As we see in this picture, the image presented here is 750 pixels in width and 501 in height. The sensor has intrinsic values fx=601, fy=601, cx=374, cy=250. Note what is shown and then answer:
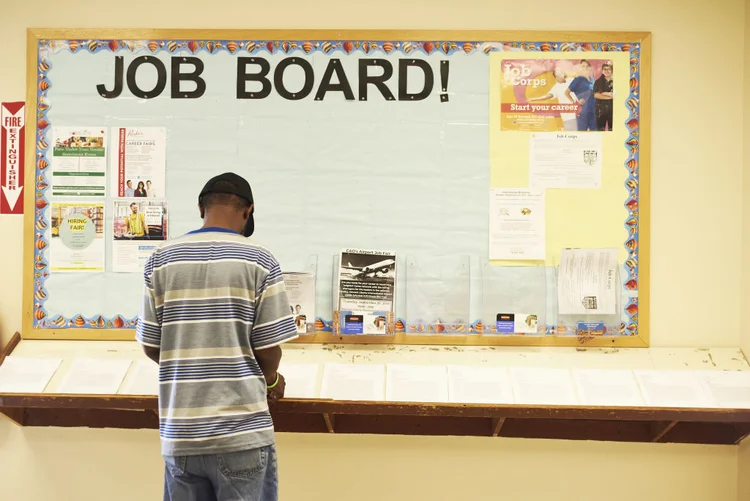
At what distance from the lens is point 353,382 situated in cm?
233

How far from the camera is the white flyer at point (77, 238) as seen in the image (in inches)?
100

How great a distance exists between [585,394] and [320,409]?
998mm

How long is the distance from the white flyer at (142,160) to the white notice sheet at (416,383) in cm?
125

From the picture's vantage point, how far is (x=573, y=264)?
8.14 ft

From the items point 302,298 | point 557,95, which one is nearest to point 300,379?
point 302,298

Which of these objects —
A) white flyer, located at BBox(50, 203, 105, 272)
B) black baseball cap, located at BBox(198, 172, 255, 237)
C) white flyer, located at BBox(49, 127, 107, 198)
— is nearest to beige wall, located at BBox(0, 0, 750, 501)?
white flyer, located at BBox(50, 203, 105, 272)

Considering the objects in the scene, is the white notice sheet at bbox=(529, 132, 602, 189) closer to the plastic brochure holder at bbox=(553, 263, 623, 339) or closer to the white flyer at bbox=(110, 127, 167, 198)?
the plastic brochure holder at bbox=(553, 263, 623, 339)

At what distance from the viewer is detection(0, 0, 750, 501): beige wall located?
2.48 meters

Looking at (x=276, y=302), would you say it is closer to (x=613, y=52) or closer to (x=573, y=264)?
(x=573, y=264)

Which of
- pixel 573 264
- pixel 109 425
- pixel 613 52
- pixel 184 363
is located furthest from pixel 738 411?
pixel 109 425

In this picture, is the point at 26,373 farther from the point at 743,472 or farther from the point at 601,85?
the point at 743,472

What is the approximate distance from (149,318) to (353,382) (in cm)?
89

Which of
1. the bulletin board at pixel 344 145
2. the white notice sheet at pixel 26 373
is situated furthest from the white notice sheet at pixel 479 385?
the white notice sheet at pixel 26 373

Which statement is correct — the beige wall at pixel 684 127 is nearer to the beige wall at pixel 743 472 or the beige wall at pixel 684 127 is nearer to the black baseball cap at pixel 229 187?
the beige wall at pixel 743 472
